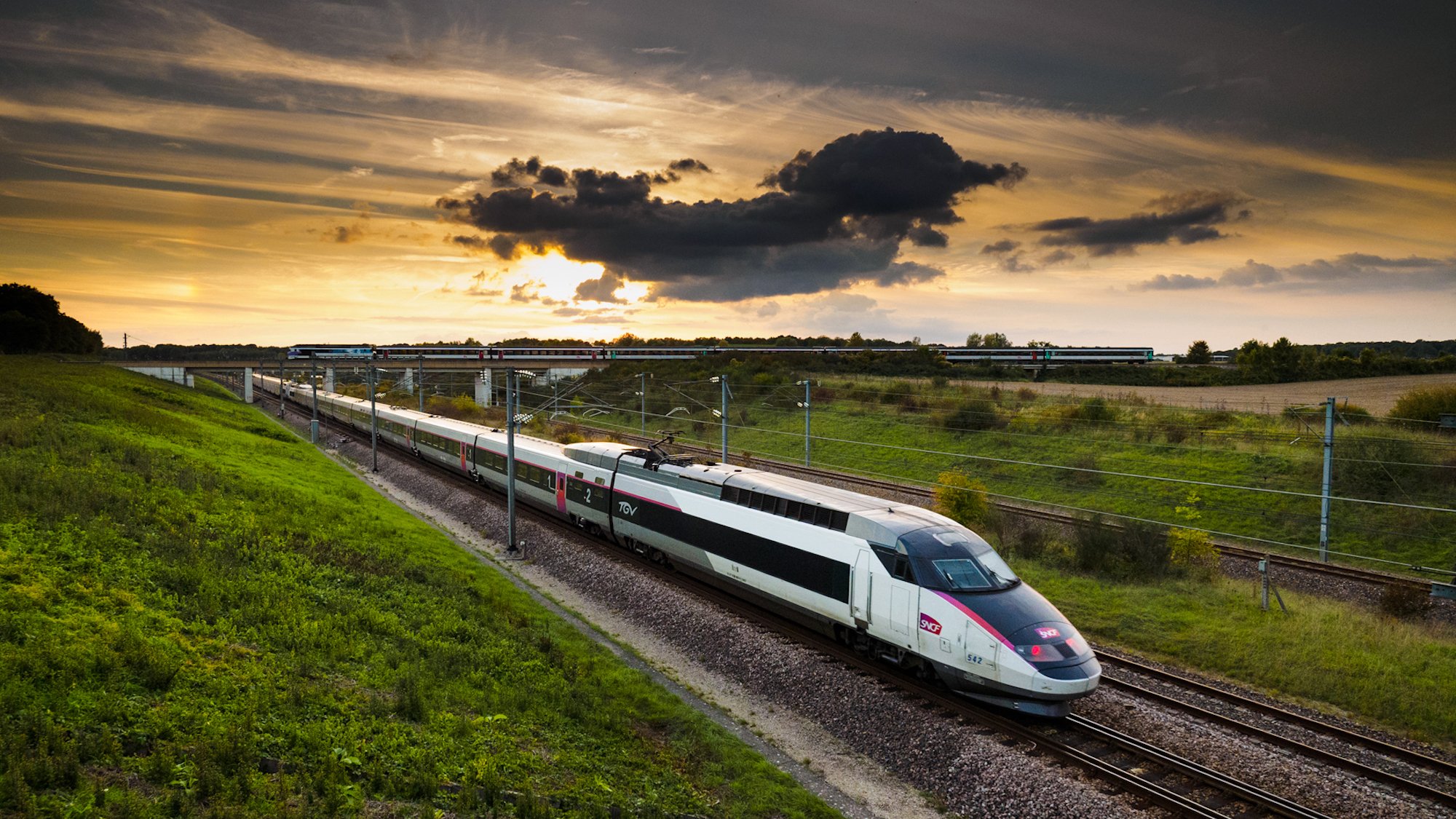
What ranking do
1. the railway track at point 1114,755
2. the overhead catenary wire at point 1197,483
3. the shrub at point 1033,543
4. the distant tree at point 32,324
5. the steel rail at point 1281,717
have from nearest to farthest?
1. the railway track at point 1114,755
2. the steel rail at point 1281,717
3. the overhead catenary wire at point 1197,483
4. the shrub at point 1033,543
5. the distant tree at point 32,324

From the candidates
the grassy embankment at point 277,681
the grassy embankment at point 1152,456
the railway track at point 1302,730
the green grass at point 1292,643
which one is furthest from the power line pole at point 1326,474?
the grassy embankment at point 277,681

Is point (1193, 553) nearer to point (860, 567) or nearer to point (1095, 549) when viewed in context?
point (1095, 549)

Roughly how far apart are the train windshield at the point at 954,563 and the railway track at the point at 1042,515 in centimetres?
1015

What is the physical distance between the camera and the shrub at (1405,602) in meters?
20.6

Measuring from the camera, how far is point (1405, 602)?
2073 cm

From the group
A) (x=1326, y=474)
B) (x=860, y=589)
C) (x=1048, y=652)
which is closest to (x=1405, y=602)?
(x=1326, y=474)

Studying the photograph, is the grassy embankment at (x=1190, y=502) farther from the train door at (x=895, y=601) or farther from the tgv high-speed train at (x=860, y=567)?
the train door at (x=895, y=601)

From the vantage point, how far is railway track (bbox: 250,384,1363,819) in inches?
469

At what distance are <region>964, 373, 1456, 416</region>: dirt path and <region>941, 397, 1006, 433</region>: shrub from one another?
9.50 metres

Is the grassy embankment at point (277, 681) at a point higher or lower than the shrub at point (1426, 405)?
lower

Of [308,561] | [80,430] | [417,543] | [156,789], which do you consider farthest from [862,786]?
[80,430]

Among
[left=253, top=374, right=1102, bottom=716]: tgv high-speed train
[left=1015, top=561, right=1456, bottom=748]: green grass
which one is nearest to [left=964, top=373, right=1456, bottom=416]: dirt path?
[left=1015, top=561, right=1456, bottom=748]: green grass

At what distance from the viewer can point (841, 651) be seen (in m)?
17.7

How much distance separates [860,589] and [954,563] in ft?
7.42
